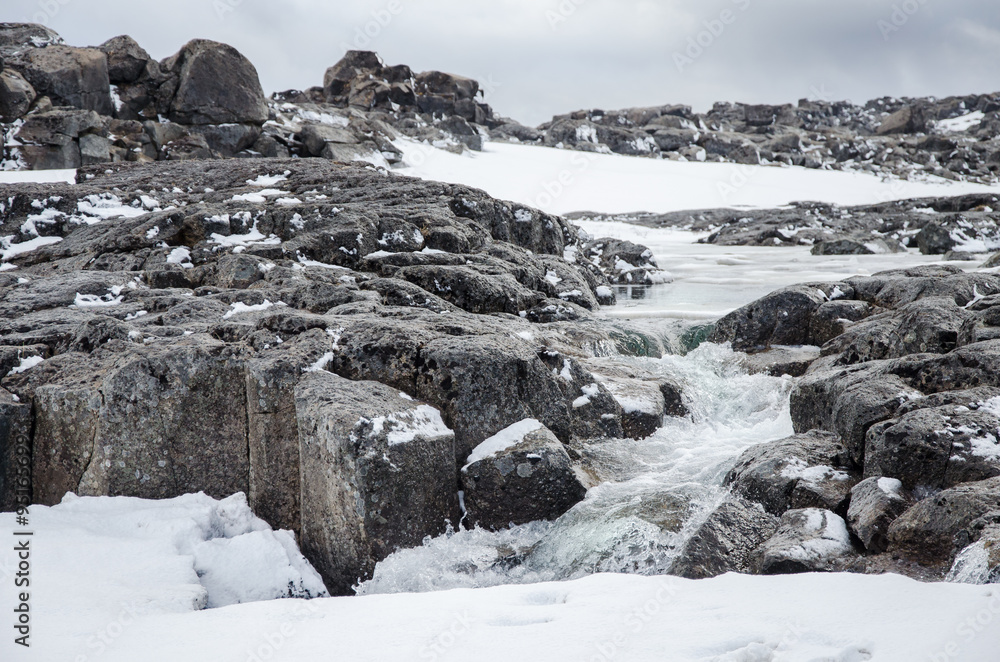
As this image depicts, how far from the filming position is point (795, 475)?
15.0 feet

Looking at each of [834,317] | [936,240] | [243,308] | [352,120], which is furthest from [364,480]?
[352,120]

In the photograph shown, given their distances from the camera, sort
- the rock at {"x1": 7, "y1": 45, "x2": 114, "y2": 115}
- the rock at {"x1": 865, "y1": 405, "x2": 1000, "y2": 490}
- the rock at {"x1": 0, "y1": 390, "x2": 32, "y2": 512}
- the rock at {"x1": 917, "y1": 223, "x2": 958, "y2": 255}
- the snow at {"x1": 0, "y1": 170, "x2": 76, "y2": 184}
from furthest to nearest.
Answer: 1. the rock at {"x1": 7, "y1": 45, "x2": 114, "y2": 115}
2. the rock at {"x1": 917, "y1": 223, "x2": 958, "y2": 255}
3. the snow at {"x1": 0, "y1": 170, "x2": 76, "y2": 184}
4. the rock at {"x1": 0, "y1": 390, "x2": 32, "y2": 512}
5. the rock at {"x1": 865, "y1": 405, "x2": 1000, "y2": 490}

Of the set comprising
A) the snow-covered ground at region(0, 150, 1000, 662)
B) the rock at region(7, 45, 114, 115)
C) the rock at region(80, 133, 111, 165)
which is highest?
the rock at region(7, 45, 114, 115)

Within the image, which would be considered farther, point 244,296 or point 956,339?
point 244,296

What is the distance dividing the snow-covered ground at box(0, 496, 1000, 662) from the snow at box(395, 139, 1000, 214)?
86.6ft

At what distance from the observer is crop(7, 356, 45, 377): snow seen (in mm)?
5191

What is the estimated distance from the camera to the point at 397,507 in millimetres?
4414

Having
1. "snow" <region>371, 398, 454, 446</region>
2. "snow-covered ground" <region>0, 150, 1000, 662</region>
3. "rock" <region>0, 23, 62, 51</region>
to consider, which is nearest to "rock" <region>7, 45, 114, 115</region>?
"rock" <region>0, 23, 62, 51</region>

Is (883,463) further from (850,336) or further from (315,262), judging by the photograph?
(315,262)

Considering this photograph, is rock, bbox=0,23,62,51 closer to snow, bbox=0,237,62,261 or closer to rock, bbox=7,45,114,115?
rock, bbox=7,45,114,115

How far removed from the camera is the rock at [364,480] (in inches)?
170

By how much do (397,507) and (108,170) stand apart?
13.0 meters

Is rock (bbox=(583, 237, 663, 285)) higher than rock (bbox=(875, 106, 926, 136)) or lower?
lower

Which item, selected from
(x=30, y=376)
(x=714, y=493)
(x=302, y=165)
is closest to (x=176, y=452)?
(x=30, y=376)
